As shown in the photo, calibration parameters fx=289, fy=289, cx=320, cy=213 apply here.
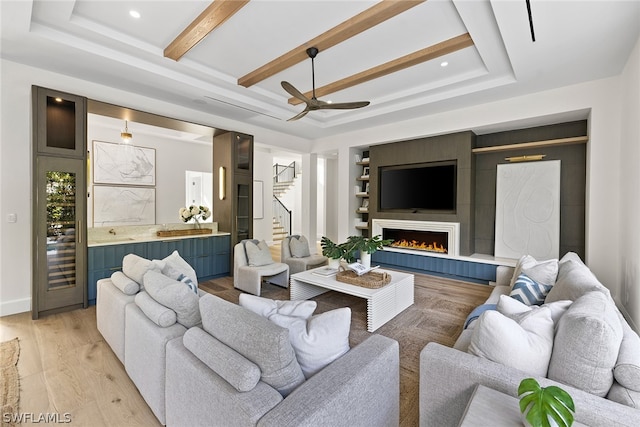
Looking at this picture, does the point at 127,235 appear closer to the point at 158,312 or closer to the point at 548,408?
the point at 158,312

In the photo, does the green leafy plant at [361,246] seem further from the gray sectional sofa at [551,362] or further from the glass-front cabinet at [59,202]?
the glass-front cabinet at [59,202]

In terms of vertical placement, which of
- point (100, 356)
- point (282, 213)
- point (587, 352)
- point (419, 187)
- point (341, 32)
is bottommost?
point (100, 356)

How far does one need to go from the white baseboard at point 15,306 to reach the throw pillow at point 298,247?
3400mm

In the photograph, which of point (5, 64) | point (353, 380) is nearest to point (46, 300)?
point (5, 64)

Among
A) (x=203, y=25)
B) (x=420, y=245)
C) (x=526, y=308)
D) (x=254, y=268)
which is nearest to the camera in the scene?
(x=526, y=308)

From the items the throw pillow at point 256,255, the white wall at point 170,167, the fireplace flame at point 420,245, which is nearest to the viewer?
the throw pillow at point 256,255

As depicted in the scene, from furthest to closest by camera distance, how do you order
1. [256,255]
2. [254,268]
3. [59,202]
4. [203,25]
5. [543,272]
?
[256,255] < [254,268] < [59,202] < [203,25] < [543,272]

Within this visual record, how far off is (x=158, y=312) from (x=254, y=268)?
236 cm

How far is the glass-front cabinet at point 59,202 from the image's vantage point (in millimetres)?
3330

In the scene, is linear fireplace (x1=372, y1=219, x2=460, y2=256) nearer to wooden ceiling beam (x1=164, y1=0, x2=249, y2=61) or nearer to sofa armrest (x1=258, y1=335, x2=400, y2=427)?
sofa armrest (x1=258, y1=335, x2=400, y2=427)

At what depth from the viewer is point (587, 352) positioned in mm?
1181

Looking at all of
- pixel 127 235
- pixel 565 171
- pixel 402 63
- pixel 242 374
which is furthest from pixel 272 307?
pixel 565 171

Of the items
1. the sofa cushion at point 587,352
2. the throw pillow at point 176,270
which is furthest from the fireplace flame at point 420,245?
the throw pillow at point 176,270

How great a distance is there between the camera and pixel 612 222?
12.1 ft
